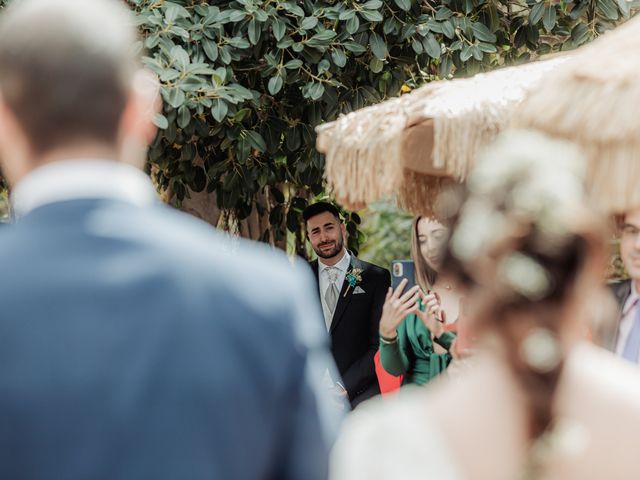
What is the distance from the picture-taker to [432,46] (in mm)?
5535

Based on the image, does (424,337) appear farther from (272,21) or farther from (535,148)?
(535,148)

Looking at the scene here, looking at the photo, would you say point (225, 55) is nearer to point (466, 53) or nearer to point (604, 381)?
point (466, 53)

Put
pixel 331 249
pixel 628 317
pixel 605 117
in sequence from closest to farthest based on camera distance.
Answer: pixel 605 117, pixel 628 317, pixel 331 249

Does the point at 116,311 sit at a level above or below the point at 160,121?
below

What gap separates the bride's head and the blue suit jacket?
337 mm

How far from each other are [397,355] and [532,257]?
128 inches

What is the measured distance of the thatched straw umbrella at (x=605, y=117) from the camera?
3.35m

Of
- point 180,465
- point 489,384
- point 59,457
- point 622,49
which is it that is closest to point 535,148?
point 489,384

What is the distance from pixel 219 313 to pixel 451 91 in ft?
9.44

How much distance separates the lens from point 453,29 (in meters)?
5.54

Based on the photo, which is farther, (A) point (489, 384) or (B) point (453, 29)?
(B) point (453, 29)

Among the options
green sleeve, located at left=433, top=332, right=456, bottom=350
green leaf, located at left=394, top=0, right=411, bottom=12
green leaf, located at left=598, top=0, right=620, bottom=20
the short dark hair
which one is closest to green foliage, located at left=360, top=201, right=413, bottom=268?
the short dark hair

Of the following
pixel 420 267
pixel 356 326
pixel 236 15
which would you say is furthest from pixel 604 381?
pixel 356 326

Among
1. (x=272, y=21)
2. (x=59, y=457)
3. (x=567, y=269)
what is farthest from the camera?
(x=272, y=21)
